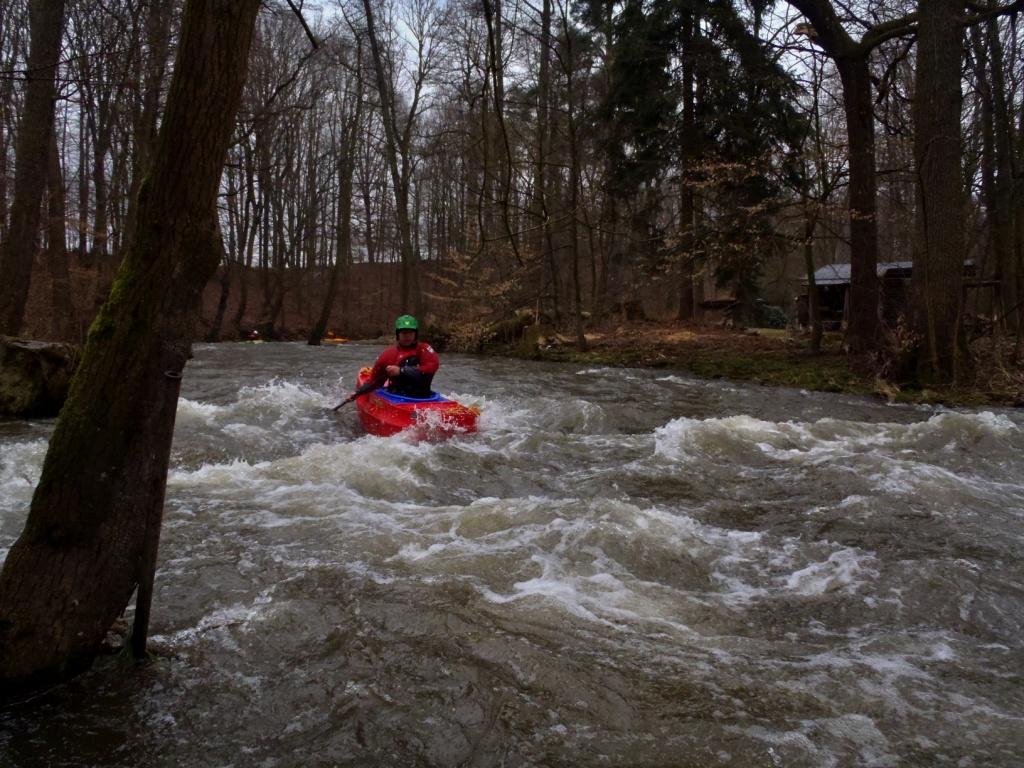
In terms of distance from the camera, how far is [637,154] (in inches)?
755

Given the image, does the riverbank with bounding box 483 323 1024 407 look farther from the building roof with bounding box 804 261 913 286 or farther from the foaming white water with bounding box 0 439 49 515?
the foaming white water with bounding box 0 439 49 515

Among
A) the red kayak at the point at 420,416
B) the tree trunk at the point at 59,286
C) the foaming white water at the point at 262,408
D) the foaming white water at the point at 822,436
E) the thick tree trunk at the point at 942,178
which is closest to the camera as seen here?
the foaming white water at the point at 822,436

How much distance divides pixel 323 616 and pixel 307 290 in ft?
111

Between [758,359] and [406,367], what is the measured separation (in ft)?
27.8

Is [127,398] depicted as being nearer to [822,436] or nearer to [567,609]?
[567,609]

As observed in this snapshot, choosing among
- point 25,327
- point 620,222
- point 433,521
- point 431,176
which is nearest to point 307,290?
point 431,176

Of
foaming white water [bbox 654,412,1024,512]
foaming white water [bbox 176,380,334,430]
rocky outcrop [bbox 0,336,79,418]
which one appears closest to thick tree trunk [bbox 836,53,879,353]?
foaming white water [bbox 654,412,1024,512]

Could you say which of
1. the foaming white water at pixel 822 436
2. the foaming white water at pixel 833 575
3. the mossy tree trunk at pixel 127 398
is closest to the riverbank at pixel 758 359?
the foaming white water at pixel 822 436

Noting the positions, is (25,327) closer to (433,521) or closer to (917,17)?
(433,521)

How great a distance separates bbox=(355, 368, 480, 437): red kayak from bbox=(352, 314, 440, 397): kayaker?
221mm

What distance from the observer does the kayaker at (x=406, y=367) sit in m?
8.96

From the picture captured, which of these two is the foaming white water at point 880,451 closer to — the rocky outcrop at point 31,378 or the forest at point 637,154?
the forest at point 637,154

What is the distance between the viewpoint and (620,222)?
20.7m

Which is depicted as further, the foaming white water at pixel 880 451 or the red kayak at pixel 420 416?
the red kayak at pixel 420 416
